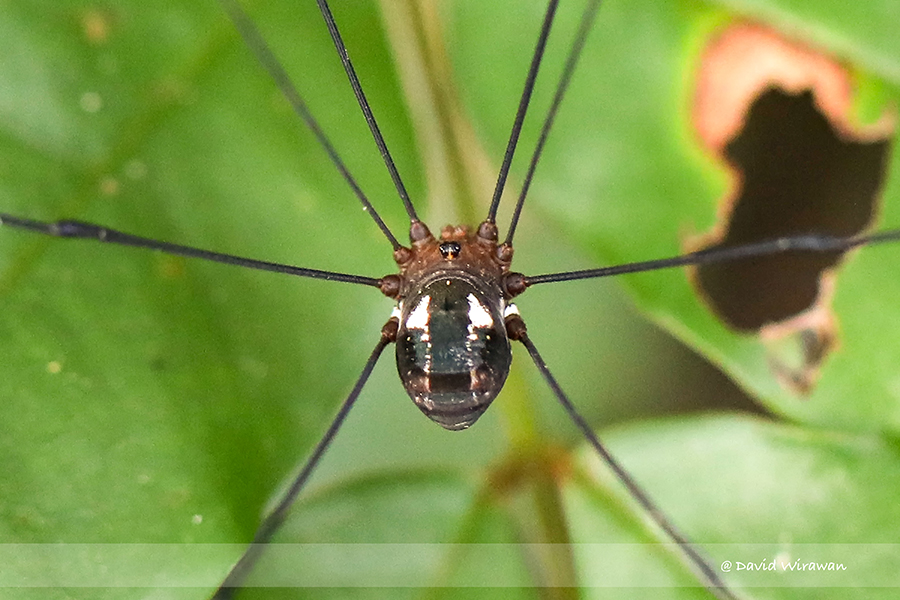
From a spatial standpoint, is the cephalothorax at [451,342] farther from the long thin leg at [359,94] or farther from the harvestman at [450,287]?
the long thin leg at [359,94]

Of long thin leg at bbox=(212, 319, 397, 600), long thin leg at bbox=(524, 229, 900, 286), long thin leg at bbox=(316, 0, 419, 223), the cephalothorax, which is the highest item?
long thin leg at bbox=(316, 0, 419, 223)

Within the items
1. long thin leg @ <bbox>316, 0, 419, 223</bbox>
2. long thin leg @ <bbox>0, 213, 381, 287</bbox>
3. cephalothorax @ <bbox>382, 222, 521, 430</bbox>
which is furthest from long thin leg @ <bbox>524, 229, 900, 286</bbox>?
long thin leg @ <bbox>0, 213, 381, 287</bbox>

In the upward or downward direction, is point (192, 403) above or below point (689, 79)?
below

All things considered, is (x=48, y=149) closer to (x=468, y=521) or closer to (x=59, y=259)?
(x=59, y=259)

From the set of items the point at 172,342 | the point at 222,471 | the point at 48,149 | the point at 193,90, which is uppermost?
the point at 193,90

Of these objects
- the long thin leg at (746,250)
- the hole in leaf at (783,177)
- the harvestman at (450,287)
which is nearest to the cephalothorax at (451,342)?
the harvestman at (450,287)

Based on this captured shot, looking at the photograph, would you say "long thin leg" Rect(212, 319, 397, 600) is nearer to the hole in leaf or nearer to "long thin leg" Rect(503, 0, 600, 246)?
"long thin leg" Rect(503, 0, 600, 246)

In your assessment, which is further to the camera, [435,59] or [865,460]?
[435,59]

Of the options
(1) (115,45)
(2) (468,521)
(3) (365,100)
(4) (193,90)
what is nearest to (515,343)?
(2) (468,521)
